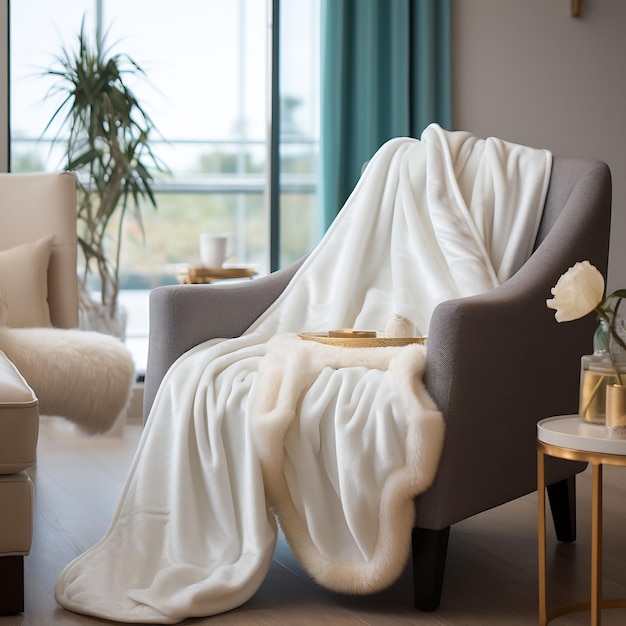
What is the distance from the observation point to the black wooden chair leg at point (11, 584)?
1.82 meters

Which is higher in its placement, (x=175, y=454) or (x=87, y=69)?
(x=87, y=69)

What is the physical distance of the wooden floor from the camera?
6.12 feet

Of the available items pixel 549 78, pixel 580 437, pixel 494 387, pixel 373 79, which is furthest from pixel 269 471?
pixel 549 78

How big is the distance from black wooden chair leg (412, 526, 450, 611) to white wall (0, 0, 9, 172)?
2780 mm

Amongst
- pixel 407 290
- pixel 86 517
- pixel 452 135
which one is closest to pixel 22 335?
pixel 86 517

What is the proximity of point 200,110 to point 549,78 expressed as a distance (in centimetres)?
164

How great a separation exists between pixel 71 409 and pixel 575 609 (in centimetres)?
145

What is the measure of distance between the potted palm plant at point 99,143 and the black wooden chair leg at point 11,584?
2.33 m

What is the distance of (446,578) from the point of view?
Result: 2119mm

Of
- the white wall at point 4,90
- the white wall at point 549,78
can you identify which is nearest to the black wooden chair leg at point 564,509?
the white wall at point 549,78

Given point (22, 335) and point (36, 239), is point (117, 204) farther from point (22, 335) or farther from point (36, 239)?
point (22, 335)

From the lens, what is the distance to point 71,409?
266 centimetres

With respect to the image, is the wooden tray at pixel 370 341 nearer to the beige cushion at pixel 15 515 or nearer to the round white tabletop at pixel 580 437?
the round white tabletop at pixel 580 437

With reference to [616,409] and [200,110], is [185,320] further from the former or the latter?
[200,110]
